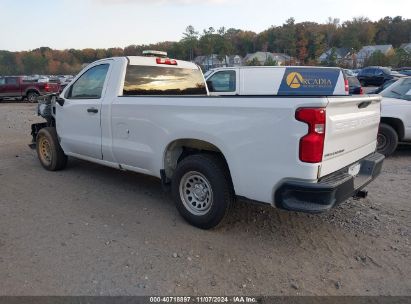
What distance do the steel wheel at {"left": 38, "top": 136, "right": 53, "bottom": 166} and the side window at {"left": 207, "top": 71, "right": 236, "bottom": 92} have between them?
537 cm

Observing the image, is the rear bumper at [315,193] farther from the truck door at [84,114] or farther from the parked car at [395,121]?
the parked car at [395,121]

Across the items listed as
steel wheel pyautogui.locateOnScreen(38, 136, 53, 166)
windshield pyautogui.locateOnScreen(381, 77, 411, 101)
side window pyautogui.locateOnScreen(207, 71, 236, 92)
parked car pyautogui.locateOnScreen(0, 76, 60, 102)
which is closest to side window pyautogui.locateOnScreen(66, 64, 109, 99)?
steel wheel pyautogui.locateOnScreen(38, 136, 53, 166)

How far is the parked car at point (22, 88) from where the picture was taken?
23.1 metres

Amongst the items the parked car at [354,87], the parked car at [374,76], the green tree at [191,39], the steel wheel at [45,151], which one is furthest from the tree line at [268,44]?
the steel wheel at [45,151]

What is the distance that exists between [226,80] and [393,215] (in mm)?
7211

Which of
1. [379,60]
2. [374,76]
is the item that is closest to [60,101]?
[374,76]

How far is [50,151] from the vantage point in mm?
6555

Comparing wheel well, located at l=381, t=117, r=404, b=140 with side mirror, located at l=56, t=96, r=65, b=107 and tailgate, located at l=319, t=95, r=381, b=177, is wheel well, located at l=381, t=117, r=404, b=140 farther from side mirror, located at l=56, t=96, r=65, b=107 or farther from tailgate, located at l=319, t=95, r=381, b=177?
side mirror, located at l=56, t=96, r=65, b=107

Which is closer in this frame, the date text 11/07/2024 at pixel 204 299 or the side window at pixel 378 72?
the date text 11/07/2024 at pixel 204 299

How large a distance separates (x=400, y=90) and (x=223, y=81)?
15.9 ft

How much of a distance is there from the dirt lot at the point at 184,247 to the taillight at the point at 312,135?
104cm

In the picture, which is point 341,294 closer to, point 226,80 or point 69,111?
point 69,111

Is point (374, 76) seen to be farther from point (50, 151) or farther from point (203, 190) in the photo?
point (203, 190)

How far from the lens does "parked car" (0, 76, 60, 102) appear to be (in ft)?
75.8
